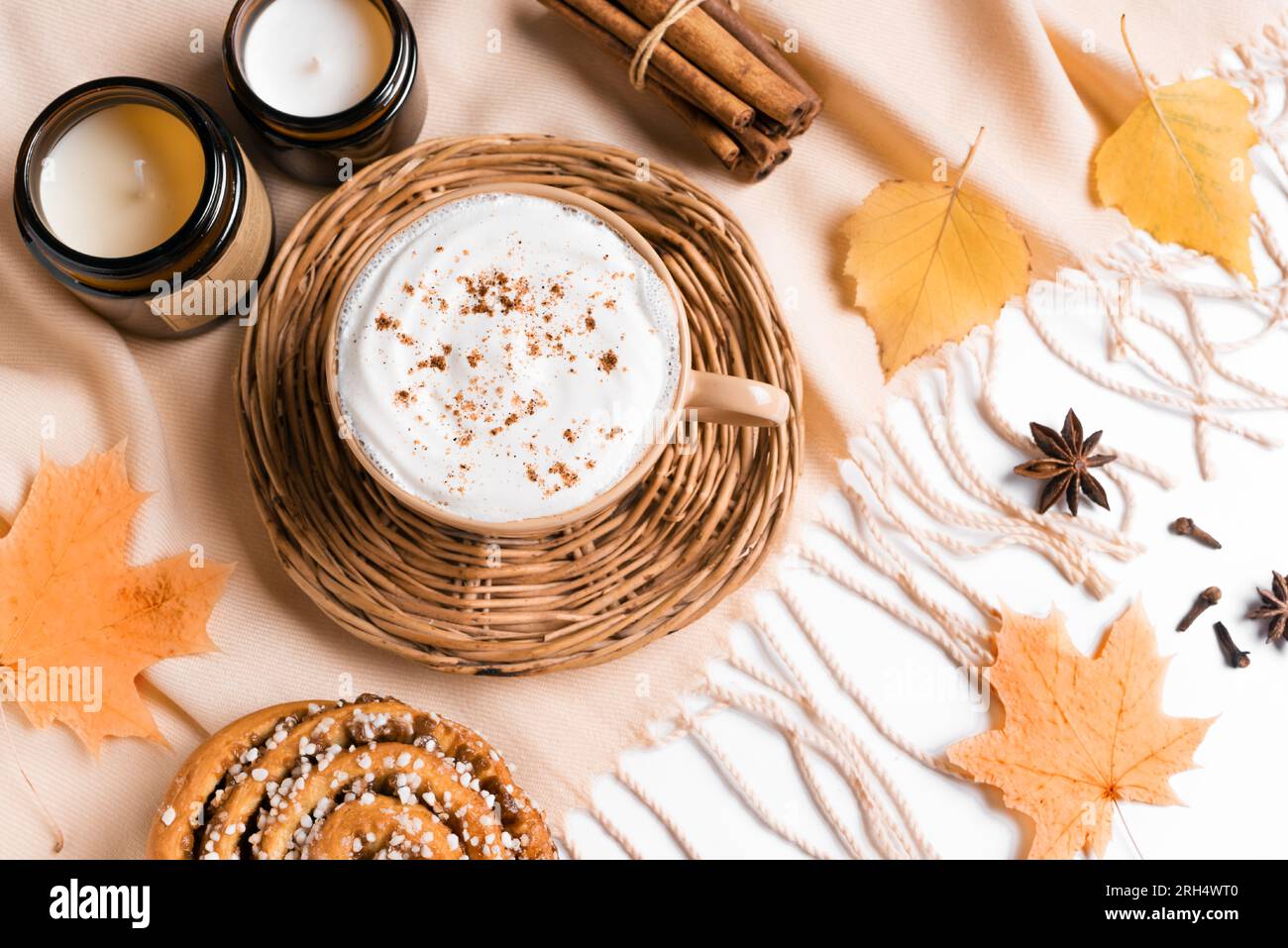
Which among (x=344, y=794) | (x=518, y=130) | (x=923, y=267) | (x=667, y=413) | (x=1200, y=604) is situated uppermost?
(x=518, y=130)

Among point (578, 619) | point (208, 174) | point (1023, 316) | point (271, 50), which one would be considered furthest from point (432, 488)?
point (1023, 316)

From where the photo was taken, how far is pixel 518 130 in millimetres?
1071

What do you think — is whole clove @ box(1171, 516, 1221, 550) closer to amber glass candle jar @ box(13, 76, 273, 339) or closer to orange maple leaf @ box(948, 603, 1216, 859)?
orange maple leaf @ box(948, 603, 1216, 859)

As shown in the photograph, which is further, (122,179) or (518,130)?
(518,130)

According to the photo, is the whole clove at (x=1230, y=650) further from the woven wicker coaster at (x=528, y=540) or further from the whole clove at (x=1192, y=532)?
the woven wicker coaster at (x=528, y=540)

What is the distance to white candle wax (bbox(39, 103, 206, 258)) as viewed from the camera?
2.95 ft

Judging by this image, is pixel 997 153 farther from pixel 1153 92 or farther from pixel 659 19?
pixel 659 19

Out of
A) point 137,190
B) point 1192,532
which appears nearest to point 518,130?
point 137,190

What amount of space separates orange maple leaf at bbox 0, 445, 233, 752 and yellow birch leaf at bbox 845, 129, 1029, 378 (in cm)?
71

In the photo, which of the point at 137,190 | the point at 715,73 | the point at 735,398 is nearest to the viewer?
the point at 735,398

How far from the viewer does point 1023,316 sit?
110 cm

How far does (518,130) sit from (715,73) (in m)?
0.21

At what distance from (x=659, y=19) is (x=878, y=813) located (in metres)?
0.81

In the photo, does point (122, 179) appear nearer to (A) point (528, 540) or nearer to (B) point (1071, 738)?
(A) point (528, 540)
